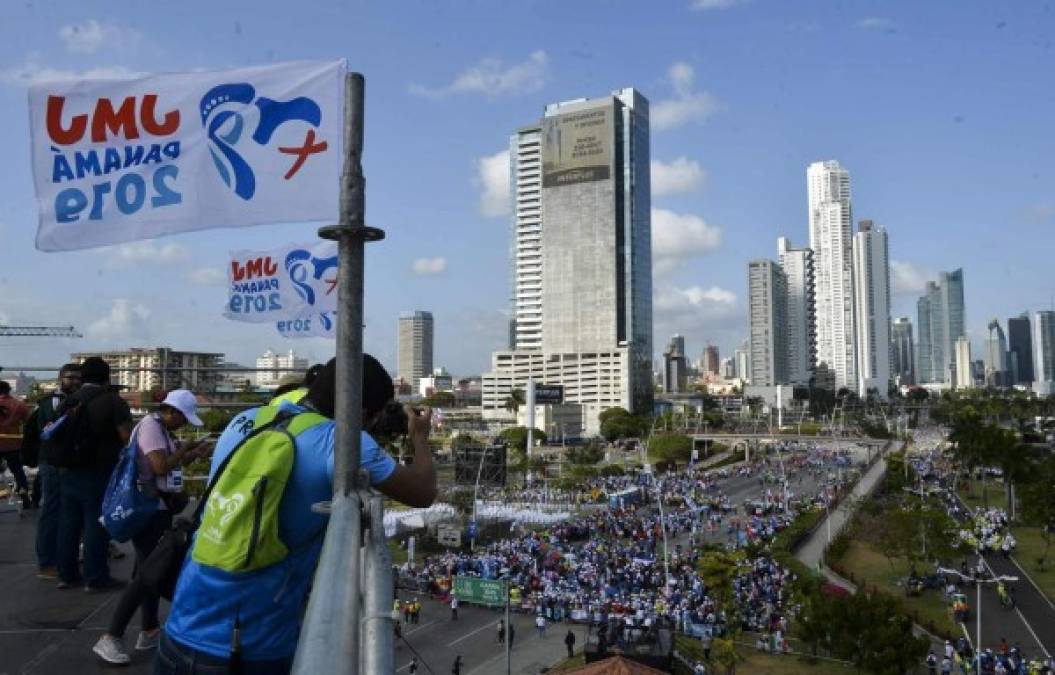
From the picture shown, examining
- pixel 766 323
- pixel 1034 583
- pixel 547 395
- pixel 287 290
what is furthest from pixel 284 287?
pixel 766 323

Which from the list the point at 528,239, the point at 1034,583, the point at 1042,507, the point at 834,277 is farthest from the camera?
the point at 834,277

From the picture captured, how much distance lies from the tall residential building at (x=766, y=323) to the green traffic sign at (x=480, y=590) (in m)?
149

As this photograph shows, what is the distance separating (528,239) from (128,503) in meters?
131

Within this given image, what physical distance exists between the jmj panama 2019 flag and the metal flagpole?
1.42 m

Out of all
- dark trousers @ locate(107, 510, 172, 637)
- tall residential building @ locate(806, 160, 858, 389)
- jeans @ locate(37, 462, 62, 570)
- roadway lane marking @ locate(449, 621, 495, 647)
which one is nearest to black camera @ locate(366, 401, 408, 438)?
dark trousers @ locate(107, 510, 172, 637)

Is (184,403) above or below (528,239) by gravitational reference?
below

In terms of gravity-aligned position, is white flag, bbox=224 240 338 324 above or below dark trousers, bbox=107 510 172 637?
above

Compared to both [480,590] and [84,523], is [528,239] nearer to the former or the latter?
[480,590]

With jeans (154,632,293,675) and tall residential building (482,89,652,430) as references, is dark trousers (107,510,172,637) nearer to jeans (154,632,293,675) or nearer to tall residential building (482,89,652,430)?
jeans (154,632,293,675)

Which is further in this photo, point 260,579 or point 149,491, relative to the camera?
point 149,491

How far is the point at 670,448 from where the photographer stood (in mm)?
69312

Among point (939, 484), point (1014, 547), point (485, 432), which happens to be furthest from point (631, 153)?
point (1014, 547)

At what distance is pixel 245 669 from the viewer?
2373 millimetres

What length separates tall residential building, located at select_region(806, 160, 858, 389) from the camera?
19188 centimetres
